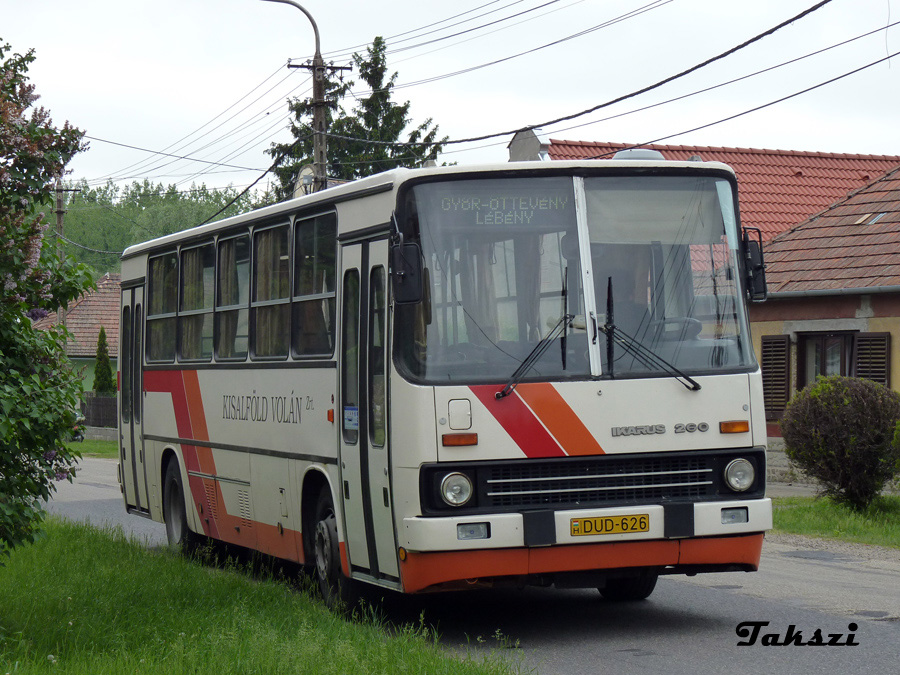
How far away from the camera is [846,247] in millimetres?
23344

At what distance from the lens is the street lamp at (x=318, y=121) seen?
2592 centimetres

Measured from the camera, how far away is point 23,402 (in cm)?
842

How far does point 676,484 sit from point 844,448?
8.38 m

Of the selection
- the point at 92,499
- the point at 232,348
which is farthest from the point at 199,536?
the point at 92,499

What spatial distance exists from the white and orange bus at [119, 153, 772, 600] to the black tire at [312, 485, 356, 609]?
0.08ft

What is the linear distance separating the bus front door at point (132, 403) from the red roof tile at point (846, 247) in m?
11.5

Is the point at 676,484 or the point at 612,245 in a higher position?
the point at 612,245

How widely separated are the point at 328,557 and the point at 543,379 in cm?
238

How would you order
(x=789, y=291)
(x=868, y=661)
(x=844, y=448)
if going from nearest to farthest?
(x=868, y=661), (x=844, y=448), (x=789, y=291)

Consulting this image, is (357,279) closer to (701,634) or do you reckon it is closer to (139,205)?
(701,634)

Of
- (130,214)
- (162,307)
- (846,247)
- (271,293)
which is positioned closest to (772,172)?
(846,247)

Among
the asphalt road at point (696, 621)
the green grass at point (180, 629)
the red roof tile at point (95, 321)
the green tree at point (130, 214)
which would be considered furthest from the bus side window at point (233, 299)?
the green tree at point (130, 214)

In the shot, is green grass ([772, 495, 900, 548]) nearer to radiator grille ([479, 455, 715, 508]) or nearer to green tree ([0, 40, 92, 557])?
radiator grille ([479, 455, 715, 508])

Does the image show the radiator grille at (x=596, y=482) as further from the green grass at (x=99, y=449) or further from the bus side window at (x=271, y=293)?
the green grass at (x=99, y=449)
